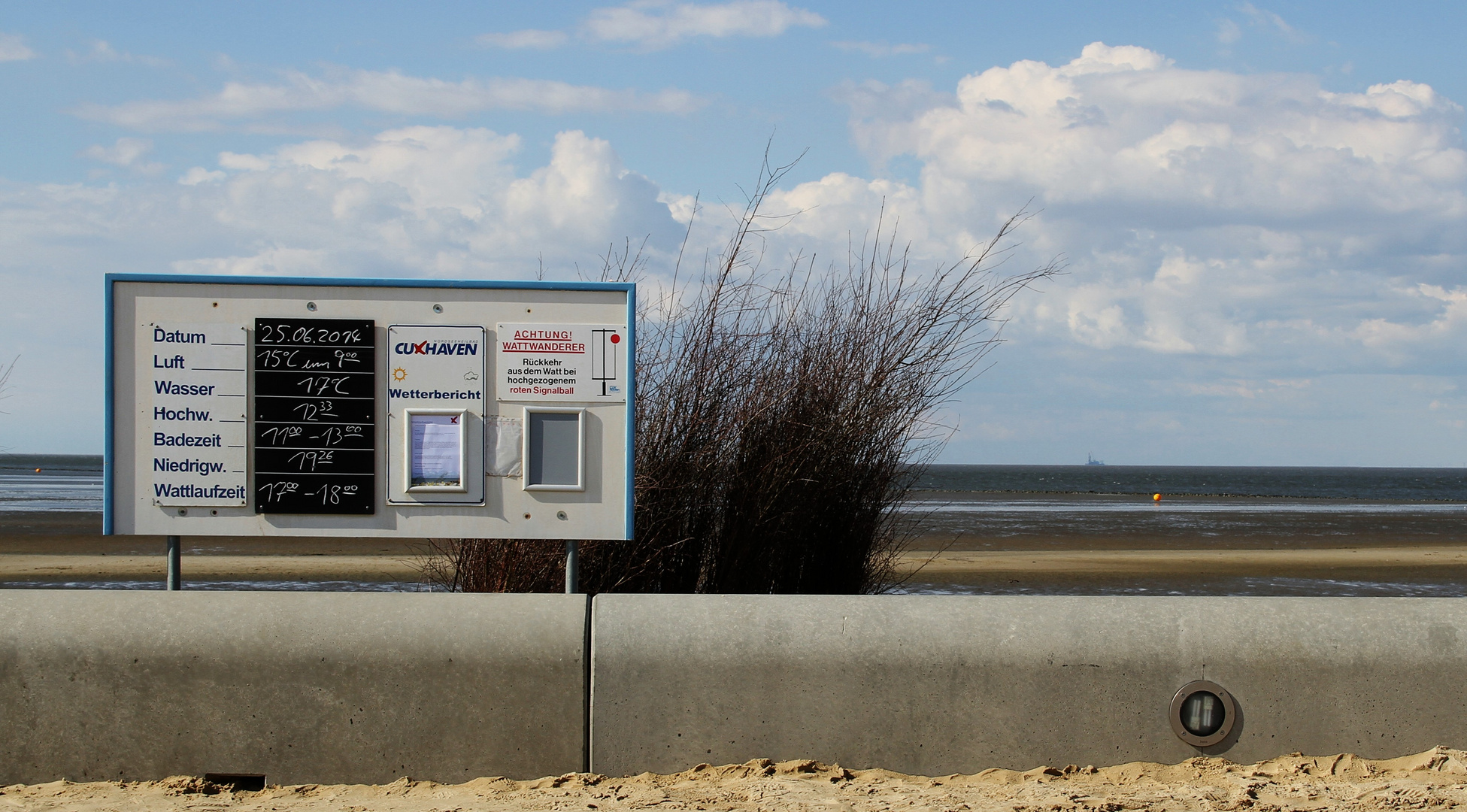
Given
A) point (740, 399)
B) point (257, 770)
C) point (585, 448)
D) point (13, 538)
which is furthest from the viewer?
point (13, 538)

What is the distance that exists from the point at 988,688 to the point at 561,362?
2.44 metres

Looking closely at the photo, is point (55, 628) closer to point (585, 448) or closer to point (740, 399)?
point (585, 448)

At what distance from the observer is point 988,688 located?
443 centimetres

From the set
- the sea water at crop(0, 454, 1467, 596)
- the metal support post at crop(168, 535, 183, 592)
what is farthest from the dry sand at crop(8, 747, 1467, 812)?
the sea water at crop(0, 454, 1467, 596)

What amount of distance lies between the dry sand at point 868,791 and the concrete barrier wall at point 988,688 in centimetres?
6

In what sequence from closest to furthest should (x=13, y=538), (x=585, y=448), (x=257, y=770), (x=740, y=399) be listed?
(x=257, y=770) → (x=585, y=448) → (x=740, y=399) → (x=13, y=538)

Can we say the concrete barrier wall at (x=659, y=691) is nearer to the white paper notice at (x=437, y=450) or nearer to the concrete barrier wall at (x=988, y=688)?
the concrete barrier wall at (x=988, y=688)

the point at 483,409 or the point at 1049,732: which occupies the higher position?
the point at 483,409

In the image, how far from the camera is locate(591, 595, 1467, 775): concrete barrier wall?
4.41 meters

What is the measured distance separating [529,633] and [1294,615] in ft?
10.4

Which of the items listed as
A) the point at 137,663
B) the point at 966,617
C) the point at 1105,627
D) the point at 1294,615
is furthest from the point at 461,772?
the point at 1294,615

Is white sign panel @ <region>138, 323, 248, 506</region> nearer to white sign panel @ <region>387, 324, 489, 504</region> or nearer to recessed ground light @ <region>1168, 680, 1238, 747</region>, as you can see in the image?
white sign panel @ <region>387, 324, 489, 504</region>

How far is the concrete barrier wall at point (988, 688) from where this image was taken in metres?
4.41

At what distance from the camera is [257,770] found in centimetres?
439
